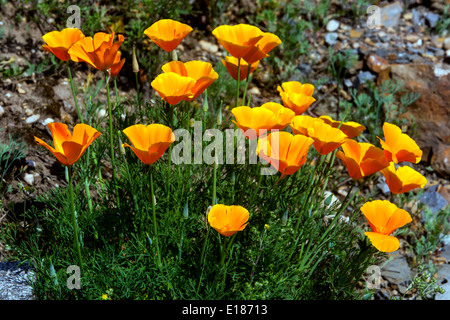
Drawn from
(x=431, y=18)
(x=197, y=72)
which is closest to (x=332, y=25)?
(x=431, y=18)

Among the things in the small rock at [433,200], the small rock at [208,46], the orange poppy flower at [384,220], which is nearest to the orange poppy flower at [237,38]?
the orange poppy flower at [384,220]

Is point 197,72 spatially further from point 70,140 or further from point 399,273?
point 399,273

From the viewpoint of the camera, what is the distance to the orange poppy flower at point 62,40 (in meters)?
1.84

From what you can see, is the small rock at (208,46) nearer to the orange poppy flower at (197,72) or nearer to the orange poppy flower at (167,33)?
the orange poppy flower at (167,33)

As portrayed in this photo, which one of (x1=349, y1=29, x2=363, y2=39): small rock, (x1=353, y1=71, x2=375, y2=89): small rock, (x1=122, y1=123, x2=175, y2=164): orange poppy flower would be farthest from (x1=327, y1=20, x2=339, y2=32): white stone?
(x1=122, y1=123, x2=175, y2=164): orange poppy flower

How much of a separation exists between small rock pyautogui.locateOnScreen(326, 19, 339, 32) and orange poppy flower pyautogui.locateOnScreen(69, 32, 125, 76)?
8.90 ft

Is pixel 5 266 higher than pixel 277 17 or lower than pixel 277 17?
lower

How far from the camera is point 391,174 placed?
1.66 m

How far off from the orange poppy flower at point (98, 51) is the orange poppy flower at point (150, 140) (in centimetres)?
38

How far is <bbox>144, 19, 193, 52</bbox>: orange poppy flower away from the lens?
1.88 meters

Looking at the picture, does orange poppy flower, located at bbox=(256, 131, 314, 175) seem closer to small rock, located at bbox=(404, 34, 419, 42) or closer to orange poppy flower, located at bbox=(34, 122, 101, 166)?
orange poppy flower, located at bbox=(34, 122, 101, 166)

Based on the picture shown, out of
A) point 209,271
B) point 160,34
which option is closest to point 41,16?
point 160,34

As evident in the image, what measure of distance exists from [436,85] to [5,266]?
3.07 metres
